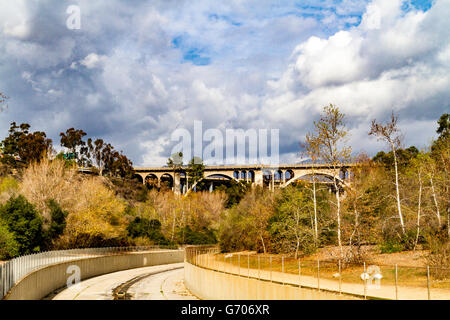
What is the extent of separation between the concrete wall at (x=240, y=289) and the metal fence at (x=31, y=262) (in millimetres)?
10609

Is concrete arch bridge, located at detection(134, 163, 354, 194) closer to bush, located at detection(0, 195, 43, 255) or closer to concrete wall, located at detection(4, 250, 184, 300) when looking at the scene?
concrete wall, located at detection(4, 250, 184, 300)

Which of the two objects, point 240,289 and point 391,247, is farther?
point 391,247

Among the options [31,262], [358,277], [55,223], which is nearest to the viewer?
[358,277]

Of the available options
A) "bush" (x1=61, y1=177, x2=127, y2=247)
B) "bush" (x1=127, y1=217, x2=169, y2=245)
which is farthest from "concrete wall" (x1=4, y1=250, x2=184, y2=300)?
"bush" (x1=61, y1=177, x2=127, y2=247)

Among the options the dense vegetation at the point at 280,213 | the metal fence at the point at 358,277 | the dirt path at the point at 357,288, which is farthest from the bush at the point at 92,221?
the dirt path at the point at 357,288

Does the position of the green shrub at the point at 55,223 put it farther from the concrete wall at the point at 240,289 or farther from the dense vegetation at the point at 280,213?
the concrete wall at the point at 240,289

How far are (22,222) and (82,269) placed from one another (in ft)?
24.8

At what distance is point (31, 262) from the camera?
92.5 ft

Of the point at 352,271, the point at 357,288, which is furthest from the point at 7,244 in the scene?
the point at 357,288

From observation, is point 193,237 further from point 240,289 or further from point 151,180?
point 240,289

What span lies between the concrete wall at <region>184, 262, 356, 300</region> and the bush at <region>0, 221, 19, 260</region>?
19.1 meters

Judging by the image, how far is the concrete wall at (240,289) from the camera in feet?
56.6

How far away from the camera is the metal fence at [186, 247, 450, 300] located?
14477 millimetres
